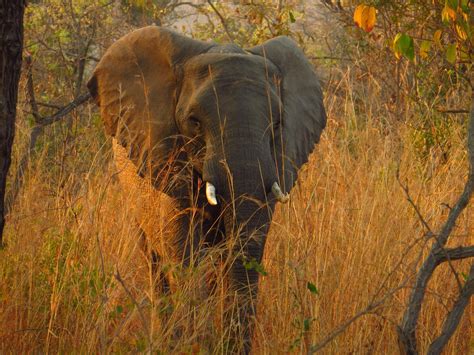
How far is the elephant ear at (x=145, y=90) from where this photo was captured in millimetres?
5059

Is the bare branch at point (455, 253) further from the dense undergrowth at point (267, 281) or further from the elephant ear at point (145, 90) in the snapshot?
the elephant ear at point (145, 90)

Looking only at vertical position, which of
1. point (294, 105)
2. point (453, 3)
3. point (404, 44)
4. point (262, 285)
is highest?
point (453, 3)

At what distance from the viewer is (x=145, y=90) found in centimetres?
512

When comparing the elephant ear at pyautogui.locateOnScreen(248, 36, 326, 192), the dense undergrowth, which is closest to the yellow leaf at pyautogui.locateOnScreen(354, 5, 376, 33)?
the dense undergrowth

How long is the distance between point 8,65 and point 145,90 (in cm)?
163

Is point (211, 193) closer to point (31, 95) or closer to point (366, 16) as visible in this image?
point (366, 16)

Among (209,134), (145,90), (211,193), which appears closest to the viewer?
(211,193)

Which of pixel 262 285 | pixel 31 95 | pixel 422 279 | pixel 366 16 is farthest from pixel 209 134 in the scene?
pixel 31 95

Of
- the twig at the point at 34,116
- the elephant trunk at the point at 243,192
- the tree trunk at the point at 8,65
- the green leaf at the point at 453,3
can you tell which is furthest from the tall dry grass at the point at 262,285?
the twig at the point at 34,116

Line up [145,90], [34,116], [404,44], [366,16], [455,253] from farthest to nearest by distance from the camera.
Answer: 1. [34,116]
2. [145,90]
3. [366,16]
4. [404,44]
5. [455,253]

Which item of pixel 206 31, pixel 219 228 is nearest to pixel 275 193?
pixel 219 228

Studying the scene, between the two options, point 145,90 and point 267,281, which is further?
point 267,281

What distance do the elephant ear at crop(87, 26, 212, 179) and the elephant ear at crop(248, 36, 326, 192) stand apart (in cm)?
43

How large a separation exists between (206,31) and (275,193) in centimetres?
784
